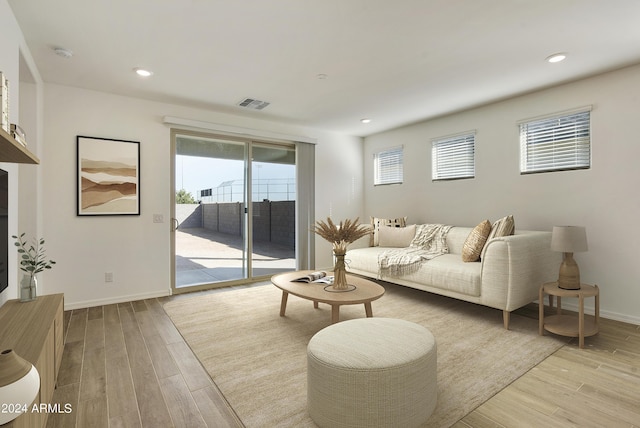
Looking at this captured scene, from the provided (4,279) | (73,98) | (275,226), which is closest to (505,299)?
(275,226)

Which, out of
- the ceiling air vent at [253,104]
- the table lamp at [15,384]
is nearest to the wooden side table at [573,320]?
the table lamp at [15,384]

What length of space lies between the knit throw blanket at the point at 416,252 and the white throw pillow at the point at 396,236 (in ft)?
0.28

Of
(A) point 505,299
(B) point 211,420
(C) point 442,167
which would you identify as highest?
(C) point 442,167

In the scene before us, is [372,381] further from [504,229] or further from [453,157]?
[453,157]

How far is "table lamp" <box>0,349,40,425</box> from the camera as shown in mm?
964

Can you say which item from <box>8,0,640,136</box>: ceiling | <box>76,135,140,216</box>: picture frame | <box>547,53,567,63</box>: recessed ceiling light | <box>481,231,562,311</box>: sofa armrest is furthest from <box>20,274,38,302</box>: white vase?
<box>547,53,567,63</box>: recessed ceiling light

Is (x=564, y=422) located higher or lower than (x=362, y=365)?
lower

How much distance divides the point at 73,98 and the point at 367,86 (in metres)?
3.28

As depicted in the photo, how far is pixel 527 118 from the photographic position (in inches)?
150

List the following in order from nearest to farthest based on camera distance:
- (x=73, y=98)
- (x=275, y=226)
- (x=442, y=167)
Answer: (x=73, y=98), (x=442, y=167), (x=275, y=226)

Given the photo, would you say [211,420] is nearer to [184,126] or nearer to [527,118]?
[184,126]

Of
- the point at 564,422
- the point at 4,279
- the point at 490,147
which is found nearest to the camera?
the point at 564,422

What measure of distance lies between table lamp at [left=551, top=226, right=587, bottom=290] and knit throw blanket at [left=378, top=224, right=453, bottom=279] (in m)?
1.29

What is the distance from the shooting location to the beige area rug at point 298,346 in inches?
74.9
